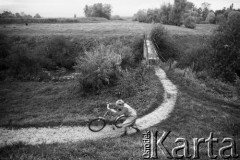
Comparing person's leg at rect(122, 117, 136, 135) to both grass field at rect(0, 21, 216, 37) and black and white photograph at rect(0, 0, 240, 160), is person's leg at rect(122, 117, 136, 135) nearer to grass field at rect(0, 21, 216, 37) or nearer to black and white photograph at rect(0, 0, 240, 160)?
black and white photograph at rect(0, 0, 240, 160)

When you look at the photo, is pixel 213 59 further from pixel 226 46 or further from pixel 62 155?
pixel 62 155

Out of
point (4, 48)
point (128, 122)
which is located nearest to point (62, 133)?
point (128, 122)

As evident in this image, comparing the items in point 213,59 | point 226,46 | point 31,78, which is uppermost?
point 226,46

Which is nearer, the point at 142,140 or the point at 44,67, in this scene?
the point at 142,140

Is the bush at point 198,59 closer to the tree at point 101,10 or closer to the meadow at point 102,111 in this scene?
the meadow at point 102,111

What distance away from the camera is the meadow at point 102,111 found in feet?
27.7

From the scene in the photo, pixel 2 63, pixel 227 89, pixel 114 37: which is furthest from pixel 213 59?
pixel 2 63

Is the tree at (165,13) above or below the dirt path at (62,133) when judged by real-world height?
above

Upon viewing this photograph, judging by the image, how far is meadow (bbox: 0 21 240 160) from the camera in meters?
8.43

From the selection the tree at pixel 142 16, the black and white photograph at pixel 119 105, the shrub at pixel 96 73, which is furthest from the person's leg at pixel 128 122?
the tree at pixel 142 16

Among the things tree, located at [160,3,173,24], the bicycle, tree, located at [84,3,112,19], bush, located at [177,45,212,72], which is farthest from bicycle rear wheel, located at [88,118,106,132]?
tree, located at [84,3,112,19]

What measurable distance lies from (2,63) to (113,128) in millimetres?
28787

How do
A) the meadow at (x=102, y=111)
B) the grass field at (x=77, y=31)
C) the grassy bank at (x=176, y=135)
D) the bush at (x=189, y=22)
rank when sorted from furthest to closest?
the bush at (x=189, y=22) < the grass field at (x=77, y=31) < the meadow at (x=102, y=111) < the grassy bank at (x=176, y=135)

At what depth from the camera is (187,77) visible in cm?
2050
